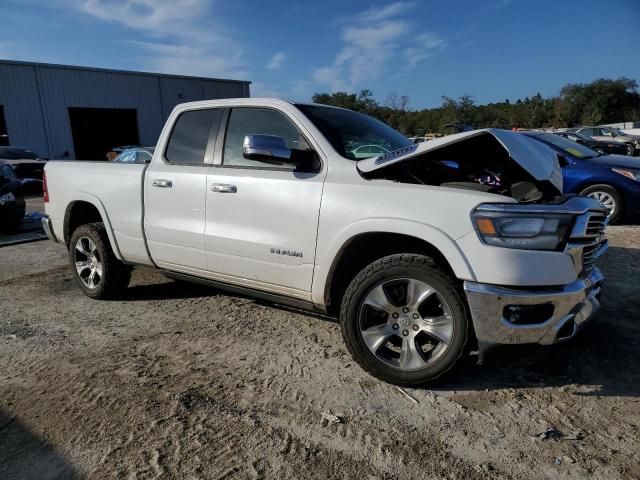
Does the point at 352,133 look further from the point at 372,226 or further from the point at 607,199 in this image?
the point at 607,199

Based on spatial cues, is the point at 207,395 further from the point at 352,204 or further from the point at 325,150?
the point at 325,150

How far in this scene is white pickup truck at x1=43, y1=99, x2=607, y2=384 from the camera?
2.67 metres

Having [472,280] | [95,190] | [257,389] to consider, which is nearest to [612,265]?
[472,280]

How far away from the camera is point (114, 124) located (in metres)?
29.8

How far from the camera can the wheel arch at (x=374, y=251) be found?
2760 millimetres

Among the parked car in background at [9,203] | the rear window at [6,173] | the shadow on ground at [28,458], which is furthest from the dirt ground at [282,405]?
the rear window at [6,173]

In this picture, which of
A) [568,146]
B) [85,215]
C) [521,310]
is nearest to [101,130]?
[85,215]

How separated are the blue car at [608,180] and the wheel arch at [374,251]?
563 centimetres

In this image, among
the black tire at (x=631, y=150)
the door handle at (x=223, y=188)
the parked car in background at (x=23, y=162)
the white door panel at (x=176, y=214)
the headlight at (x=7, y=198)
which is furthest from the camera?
the black tire at (x=631, y=150)

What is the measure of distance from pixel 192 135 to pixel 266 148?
4.03 ft

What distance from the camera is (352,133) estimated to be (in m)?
3.78

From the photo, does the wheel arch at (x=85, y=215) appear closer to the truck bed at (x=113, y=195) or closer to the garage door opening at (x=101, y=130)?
the truck bed at (x=113, y=195)

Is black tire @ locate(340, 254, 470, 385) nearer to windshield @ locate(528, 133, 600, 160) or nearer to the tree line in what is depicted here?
windshield @ locate(528, 133, 600, 160)

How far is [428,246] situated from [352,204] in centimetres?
55
